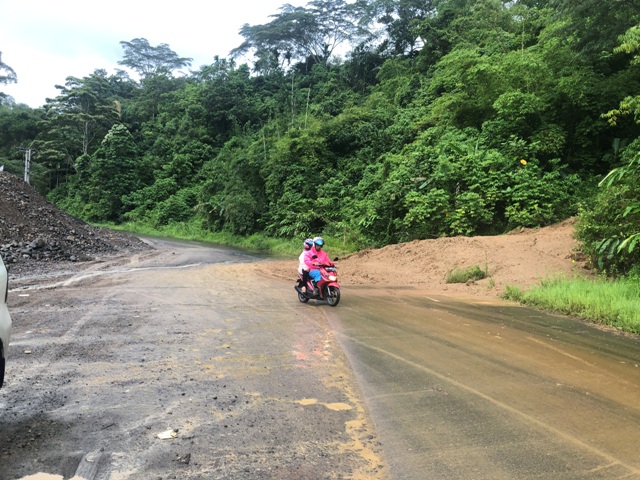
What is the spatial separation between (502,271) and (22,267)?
1541 centimetres

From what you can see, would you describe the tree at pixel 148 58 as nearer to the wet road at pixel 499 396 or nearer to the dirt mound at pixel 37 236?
the dirt mound at pixel 37 236

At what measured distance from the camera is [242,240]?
35.4m

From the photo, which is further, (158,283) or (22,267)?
(22,267)

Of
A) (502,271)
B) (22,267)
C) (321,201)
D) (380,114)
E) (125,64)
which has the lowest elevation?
(22,267)

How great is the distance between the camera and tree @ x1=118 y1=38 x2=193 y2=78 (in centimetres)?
7900

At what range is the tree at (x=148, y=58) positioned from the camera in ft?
259

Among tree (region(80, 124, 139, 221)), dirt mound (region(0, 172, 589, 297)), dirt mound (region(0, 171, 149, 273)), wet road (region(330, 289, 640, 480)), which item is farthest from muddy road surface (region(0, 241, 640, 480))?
tree (region(80, 124, 139, 221))

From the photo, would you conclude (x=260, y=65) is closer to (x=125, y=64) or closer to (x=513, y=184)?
(x=125, y=64)

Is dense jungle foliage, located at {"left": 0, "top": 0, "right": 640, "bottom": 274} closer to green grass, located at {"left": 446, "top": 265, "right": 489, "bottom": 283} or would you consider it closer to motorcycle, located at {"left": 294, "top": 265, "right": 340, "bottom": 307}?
green grass, located at {"left": 446, "top": 265, "right": 489, "bottom": 283}

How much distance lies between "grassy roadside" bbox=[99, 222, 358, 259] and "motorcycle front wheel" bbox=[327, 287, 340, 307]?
12795 mm

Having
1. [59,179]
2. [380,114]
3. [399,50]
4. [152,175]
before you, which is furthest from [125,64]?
[380,114]

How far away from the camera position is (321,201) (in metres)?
30.5

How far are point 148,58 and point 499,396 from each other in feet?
292

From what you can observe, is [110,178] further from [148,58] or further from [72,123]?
[148,58]
